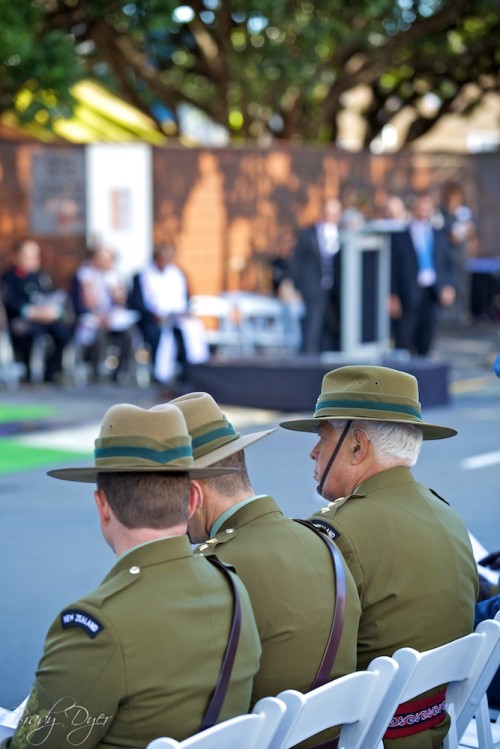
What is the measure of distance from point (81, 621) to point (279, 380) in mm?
10017

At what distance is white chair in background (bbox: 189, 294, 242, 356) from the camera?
55.4 feet

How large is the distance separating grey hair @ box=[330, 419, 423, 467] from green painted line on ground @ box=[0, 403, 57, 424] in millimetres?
8980

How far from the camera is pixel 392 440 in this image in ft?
Answer: 12.3

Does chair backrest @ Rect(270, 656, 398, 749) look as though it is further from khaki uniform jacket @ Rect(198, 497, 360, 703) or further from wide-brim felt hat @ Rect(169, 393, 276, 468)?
wide-brim felt hat @ Rect(169, 393, 276, 468)

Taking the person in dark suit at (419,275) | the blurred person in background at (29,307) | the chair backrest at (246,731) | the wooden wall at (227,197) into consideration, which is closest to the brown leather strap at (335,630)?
the chair backrest at (246,731)

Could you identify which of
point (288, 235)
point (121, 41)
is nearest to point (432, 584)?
point (288, 235)

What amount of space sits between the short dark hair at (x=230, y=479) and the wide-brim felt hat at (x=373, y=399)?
0.47m

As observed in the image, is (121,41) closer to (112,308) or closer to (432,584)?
(112,308)

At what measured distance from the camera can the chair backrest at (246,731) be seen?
2.51 metres

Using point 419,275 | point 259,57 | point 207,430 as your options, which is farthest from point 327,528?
point 259,57

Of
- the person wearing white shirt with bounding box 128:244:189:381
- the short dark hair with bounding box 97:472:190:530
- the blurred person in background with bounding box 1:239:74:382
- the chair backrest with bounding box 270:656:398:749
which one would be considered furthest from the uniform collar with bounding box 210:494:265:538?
the person wearing white shirt with bounding box 128:244:189:381

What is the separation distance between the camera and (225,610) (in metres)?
2.82

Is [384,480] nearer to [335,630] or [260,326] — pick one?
[335,630]

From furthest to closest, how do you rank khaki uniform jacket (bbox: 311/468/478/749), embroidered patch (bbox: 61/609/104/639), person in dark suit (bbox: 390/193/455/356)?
person in dark suit (bbox: 390/193/455/356) < khaki uniform jacket (bbox: 311/468/478/749) < embroidered patch (bbox: 61/609/104/639)
